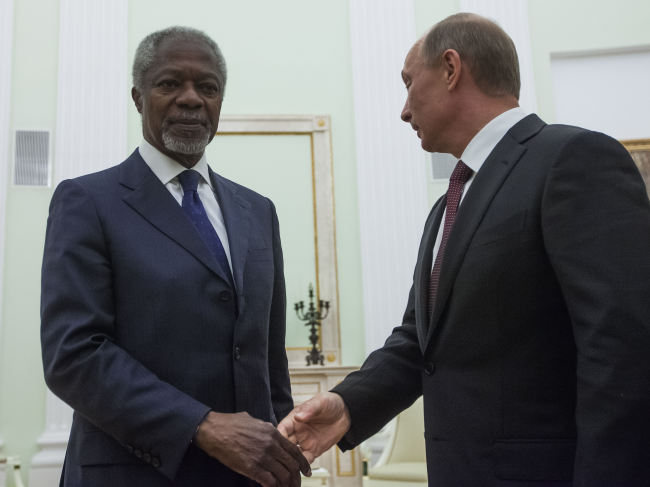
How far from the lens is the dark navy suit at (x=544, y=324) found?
4.65ft

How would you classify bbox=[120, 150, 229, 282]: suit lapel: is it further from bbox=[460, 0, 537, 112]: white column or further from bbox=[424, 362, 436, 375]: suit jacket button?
bbox=[460, 0, 537, 112]: white column

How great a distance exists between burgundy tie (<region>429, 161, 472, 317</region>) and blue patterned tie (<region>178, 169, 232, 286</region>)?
53 centimetres

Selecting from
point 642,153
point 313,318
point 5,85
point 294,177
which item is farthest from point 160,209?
point 642,153

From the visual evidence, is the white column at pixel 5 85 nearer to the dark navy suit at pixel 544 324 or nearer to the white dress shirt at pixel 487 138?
the white dress shirt at pixel 487 138

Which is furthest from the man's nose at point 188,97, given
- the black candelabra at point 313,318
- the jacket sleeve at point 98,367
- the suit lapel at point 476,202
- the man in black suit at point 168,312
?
the black candelabra at point 313,318

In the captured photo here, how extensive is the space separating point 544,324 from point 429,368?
32cm

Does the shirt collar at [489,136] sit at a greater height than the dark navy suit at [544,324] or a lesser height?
greater

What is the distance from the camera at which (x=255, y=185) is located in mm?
7027

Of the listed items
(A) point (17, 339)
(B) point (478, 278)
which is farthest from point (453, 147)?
(A) point (17, 339)

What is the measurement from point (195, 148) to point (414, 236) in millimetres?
5065

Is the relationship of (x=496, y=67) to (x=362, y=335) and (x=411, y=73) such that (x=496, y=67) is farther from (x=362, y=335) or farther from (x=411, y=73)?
(x=362, y=335)

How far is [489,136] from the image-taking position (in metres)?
1.93

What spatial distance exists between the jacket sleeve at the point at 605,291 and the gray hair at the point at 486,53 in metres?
0.41

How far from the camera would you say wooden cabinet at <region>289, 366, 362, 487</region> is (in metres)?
6.09
